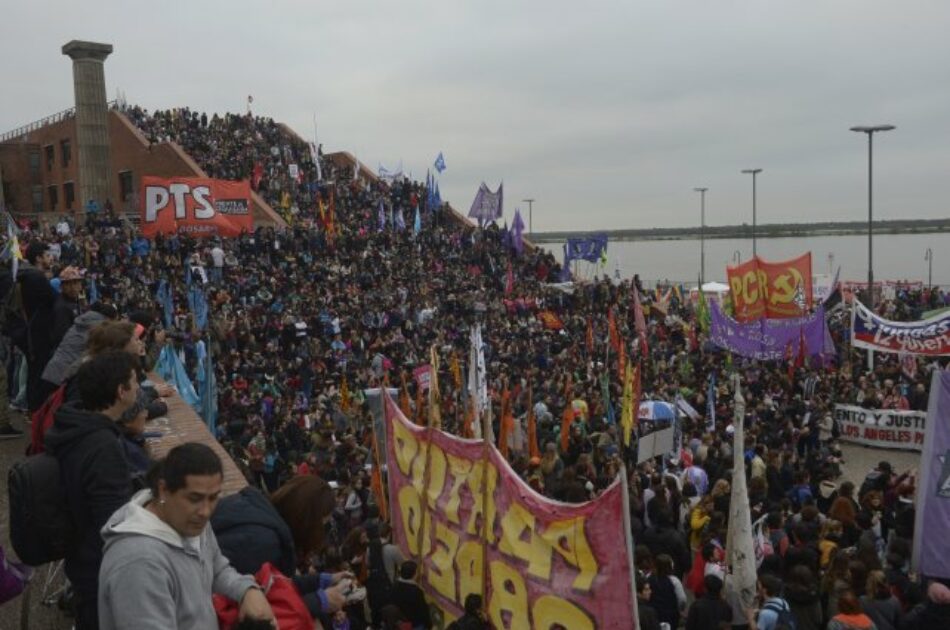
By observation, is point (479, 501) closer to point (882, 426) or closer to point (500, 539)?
point (500, 539)

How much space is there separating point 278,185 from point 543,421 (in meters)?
25.0

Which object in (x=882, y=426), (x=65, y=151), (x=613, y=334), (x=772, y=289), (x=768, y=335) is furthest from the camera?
(x=65, y=151)

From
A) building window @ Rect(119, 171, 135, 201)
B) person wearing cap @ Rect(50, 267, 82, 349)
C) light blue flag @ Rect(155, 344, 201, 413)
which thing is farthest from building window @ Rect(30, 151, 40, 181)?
person wearing cap @ Rect(50, 267, 82, 349)

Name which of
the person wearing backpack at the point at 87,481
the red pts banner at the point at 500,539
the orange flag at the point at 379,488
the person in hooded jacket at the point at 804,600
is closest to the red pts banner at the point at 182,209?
the orange flag at the point at 379,488

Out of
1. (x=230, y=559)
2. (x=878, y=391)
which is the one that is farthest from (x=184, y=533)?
(x=878, y=391)

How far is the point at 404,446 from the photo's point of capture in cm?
669

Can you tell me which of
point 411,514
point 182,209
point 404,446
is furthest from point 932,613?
point 182,209

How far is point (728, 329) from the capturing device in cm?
2048

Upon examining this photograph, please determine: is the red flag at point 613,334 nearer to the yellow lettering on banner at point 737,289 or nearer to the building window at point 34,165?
the yellow lettering on banner at point 737,289

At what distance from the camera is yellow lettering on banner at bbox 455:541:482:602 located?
5543 millimetres

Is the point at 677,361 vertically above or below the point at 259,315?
below

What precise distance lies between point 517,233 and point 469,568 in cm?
2976

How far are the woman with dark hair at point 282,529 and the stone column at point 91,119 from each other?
3928 centimetres

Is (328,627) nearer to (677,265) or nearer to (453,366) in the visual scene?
(453,366)
